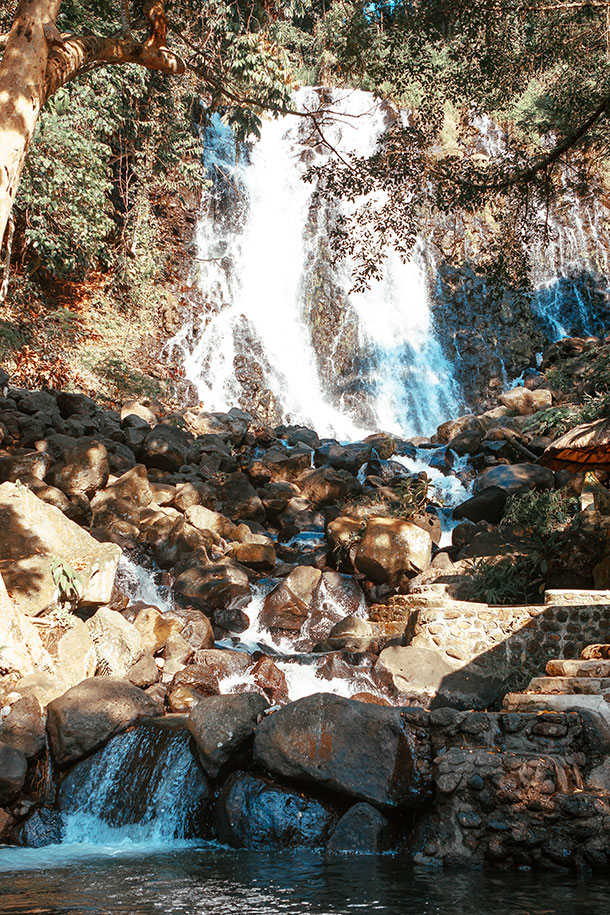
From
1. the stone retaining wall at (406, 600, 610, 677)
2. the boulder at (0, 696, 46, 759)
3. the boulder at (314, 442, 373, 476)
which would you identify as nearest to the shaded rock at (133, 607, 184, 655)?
the boulder at (0, 696, 46, 759)

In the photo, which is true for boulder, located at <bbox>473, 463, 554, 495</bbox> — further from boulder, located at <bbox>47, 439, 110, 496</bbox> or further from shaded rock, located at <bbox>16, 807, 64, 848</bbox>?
shaded rock, located at <bbox>16, 807, 64, 848</bbox>

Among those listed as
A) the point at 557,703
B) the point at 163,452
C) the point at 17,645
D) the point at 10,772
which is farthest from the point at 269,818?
the point at 163,452

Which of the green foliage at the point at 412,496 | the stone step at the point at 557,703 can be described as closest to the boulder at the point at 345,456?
the green foliage at the point at 412,496

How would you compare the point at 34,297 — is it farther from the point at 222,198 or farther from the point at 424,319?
the point at 424,319

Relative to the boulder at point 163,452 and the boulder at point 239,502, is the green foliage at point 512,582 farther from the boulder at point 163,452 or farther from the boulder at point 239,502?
the boulder at point 163,452

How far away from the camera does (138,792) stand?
6.85 metres

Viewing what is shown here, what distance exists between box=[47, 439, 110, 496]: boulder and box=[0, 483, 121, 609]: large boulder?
102 inches

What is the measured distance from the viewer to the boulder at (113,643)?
866cm

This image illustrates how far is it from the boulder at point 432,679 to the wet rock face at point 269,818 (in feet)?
11.2

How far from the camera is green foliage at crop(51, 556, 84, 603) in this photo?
883 cm

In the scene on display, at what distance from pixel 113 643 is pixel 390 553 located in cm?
486

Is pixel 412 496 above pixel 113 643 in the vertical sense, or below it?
above

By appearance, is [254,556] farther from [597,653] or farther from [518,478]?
[597,653]

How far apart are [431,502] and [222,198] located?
12931 mm
